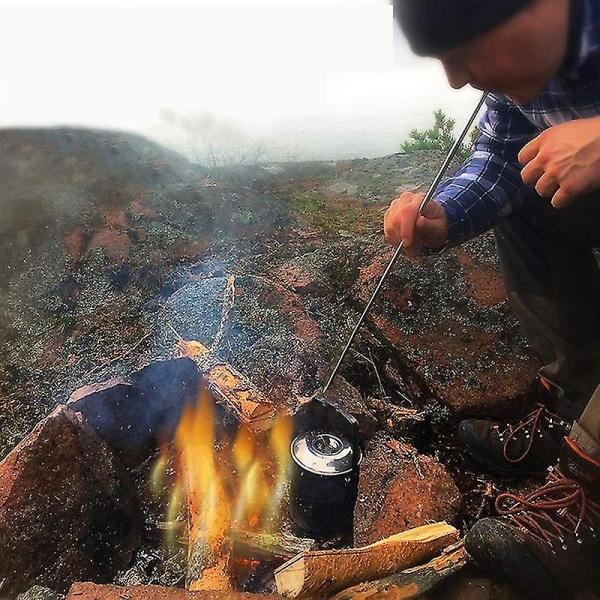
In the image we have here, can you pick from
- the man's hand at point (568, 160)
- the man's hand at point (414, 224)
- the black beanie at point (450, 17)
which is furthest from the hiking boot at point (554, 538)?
the black beanie at point (450, 17)

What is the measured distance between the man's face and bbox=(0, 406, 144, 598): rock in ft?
6.17

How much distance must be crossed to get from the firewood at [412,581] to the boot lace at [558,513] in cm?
24

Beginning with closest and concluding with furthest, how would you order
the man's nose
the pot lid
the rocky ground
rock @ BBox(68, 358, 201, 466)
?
1. the man's nose
2. the pot lid
3. rock @ BBox(68, 358, 201, 466)
4. the rocky ground

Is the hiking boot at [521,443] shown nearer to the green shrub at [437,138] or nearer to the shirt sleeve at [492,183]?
the shirt sleeve at [492,183]

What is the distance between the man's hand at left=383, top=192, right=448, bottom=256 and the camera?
82.9 inches

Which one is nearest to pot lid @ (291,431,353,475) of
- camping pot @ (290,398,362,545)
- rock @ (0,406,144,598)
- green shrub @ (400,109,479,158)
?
camping pot @ (290,398,362,545)

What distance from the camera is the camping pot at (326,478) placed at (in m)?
2.03

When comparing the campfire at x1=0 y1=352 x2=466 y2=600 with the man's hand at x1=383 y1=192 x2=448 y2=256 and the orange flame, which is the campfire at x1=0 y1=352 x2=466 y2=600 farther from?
the man's hand at x1=383 y1=192 x2=448 y2=256

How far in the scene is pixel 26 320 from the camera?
13.4 feet

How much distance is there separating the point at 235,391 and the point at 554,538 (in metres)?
1.38

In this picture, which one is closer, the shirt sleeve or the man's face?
the man's face

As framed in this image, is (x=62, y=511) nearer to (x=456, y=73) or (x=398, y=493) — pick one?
(x=398, y=493)

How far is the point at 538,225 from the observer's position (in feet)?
7.73

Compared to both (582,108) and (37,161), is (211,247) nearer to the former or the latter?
(37,161)
